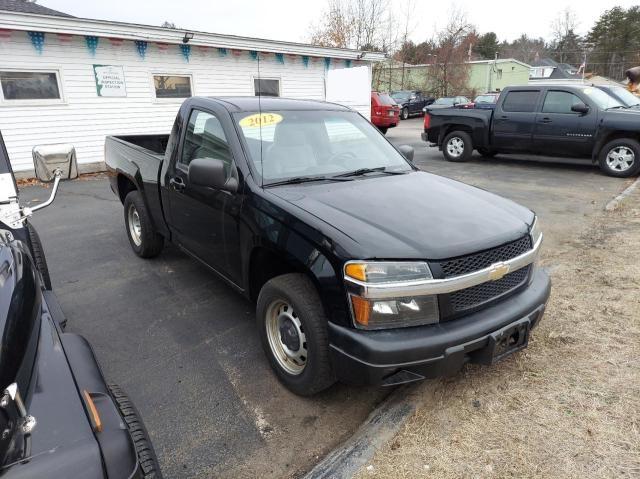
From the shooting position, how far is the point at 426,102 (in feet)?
99.6

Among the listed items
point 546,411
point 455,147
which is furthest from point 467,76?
point 546,411

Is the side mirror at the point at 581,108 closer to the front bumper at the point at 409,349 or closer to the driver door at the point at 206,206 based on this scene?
the driver door at the point at 206,206

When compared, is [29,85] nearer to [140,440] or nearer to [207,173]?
[207,173]

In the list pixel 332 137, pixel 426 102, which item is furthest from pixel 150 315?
pixel 426 102

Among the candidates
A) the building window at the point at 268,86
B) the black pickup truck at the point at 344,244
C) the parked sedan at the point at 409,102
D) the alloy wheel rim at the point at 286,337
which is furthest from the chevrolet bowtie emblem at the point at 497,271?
the parked sedan at the point at 409,102

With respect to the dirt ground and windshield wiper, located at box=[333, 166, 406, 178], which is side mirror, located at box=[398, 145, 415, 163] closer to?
windshield wiper, located at box=[333, 166, 406, 178]

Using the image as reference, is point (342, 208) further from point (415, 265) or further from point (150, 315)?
point (150, 315)

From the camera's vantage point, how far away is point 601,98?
1000 centimetres

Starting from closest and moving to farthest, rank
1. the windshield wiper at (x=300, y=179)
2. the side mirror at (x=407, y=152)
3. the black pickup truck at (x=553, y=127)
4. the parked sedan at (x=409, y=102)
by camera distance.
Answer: the windshield wiper at (x=300, y=179) → the side mirror at (x=407, y=152) → the black pickup truck at (x=553, y=127) → the parked sedan at (x=409, y=102)

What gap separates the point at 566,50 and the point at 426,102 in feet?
184

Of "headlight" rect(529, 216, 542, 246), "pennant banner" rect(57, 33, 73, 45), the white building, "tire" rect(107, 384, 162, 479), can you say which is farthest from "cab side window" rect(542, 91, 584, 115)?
"tire" rect(107, 384, 162, 479)

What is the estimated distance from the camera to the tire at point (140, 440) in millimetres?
1519

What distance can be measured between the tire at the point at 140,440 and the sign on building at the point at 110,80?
35.8 ft

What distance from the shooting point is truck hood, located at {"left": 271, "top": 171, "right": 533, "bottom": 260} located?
2438mm
